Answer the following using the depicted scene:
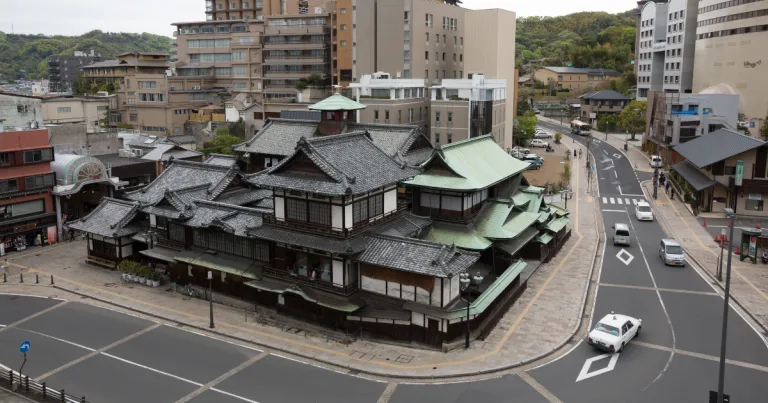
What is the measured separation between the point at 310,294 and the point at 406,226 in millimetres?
8094

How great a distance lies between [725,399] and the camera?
22359 mm

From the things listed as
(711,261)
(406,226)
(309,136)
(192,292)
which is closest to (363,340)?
(406,226)

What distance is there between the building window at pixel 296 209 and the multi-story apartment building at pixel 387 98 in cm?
4463

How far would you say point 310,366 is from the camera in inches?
1261

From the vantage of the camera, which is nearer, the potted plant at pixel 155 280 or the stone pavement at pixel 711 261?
the stone pavement at pixel 711 261

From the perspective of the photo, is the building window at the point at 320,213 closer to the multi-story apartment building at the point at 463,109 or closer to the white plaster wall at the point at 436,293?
the white plaster wall at the point at 436,293

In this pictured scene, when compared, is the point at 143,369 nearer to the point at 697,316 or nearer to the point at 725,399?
the point at 725,399

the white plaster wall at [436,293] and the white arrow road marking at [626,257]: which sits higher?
the white plaster wall at [436,293]

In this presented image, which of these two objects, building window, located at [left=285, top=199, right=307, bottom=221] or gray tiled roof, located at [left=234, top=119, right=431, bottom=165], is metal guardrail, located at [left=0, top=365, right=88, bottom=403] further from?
gray tiled roof, located at [left=234, top=119, right=431, bottom=165]

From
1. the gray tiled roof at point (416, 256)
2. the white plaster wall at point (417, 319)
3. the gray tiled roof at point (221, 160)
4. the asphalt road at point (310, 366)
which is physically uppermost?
the gray tiled roof at point (221, 160)

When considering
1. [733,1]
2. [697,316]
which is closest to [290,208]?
[697,316]

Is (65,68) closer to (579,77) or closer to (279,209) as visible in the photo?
(579,77)

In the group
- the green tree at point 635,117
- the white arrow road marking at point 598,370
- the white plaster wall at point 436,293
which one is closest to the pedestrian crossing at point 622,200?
the white arrow road marking at point 598,370

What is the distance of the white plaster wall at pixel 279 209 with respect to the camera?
37.7 meters
